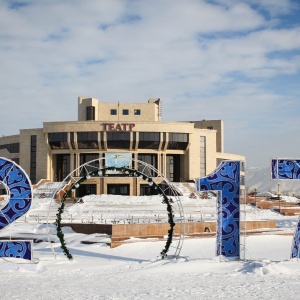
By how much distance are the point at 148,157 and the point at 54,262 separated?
5020cm

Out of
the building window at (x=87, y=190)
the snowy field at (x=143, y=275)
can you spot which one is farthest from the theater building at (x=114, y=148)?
the snowy field at (x=143, y=275)

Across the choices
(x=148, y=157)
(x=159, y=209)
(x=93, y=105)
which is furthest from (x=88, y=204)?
(x=93, y=105)

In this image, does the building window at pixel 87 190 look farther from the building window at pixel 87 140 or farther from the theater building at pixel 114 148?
the building window at pixel 87 140

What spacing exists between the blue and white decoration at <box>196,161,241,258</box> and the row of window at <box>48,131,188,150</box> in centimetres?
4555

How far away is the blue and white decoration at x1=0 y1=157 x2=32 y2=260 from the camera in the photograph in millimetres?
19750

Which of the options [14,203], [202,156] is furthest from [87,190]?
[14,203]

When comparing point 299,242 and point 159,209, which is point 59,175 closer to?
point 159,209

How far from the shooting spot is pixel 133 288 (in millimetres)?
15383

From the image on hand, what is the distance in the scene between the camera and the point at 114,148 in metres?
66.8

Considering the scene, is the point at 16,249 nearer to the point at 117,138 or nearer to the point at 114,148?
the point at 117,138

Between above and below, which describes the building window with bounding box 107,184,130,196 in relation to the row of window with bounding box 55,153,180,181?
below

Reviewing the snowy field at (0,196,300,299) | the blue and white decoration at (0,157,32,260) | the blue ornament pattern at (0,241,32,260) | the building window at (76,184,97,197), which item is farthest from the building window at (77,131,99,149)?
the blue ornament pattern at (0,241,32,260)

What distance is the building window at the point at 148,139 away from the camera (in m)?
65.9

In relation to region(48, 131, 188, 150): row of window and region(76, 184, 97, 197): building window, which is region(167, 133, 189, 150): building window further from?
region(76, 184, 97, 197): building window
